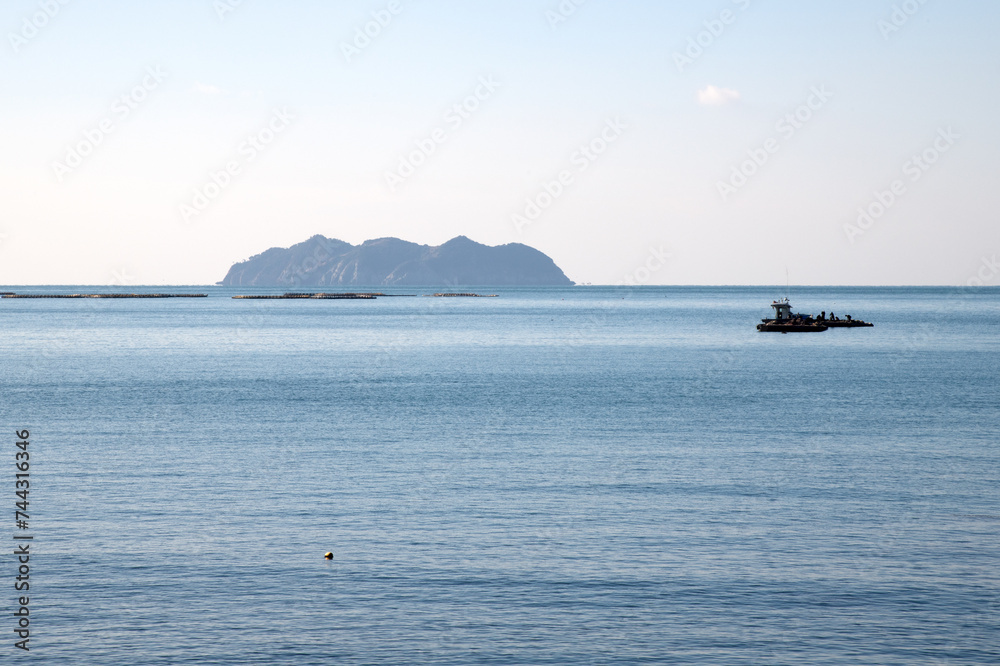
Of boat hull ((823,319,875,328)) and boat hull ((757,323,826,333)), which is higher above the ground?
boat hull ((823,319,875,328))

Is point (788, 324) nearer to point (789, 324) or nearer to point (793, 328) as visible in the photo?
point (789, 324)

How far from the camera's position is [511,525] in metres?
28.9

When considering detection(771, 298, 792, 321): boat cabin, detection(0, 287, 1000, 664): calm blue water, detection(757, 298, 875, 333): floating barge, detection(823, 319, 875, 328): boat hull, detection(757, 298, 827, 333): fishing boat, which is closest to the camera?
detection(0, 287, 1000, 664): calm blue water

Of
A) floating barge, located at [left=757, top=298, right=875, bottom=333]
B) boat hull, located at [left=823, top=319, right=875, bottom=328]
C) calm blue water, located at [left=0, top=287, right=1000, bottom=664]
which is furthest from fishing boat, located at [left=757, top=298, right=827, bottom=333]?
calm blue water, located at [left=0, top=287, right=1000, bottom=664]

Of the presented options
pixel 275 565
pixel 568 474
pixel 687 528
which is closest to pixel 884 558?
pixel 687 528

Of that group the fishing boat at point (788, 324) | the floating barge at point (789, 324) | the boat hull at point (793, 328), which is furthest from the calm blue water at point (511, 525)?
the floating barge at point (789, 324)

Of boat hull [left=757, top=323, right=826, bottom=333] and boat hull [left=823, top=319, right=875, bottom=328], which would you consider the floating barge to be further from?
boat hull [left=823, top=319, right=875, bottom=328]

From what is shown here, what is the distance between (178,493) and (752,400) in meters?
41.2

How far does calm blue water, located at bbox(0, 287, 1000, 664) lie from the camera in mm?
20359

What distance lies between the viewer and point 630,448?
43.4 meters

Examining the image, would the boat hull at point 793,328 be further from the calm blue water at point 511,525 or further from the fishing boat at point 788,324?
the calm blue water at point 511,525

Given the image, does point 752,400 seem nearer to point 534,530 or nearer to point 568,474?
point 568,474

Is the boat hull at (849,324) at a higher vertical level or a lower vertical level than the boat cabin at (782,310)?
lower

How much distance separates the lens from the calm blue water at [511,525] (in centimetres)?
2036
